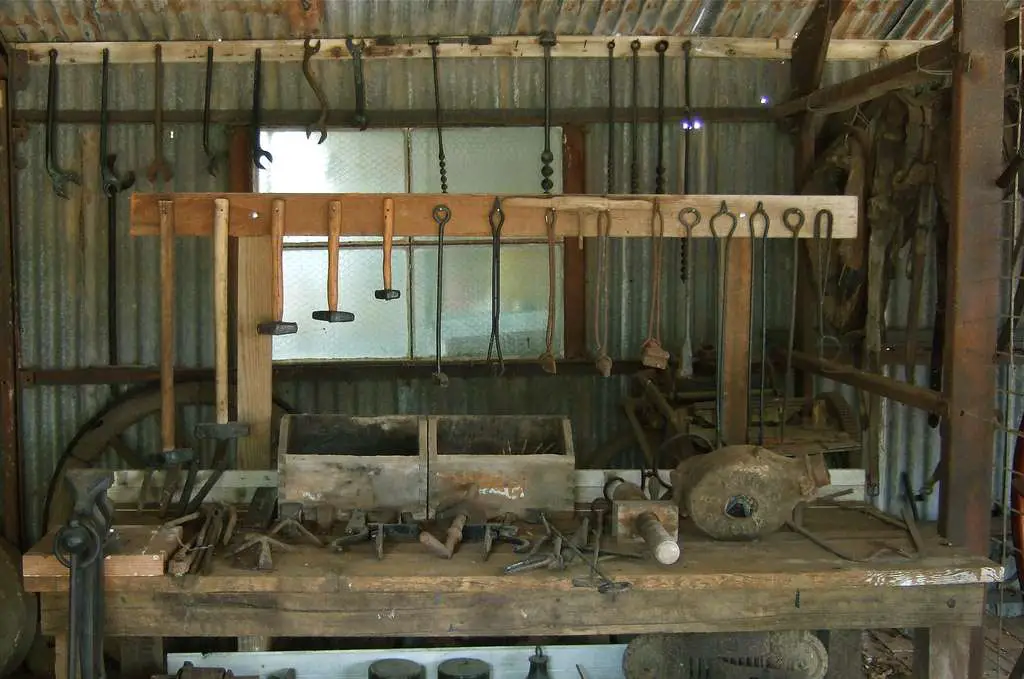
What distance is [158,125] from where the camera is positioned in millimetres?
5055

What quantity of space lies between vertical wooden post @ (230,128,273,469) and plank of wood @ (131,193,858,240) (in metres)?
0.09

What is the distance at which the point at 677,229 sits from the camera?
3.23 metres

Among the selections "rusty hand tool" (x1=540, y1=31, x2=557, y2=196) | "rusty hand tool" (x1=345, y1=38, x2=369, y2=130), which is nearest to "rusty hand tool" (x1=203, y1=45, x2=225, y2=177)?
"rusty hand tool" (x1=345, y1=38, x2=369, y2=130)

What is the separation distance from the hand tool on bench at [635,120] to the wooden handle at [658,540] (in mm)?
2771

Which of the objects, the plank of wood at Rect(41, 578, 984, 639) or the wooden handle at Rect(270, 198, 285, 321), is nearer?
the plank of wood at Rect(41, 578, 984, 639)

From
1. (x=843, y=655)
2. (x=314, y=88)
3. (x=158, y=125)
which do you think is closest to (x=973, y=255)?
(x=843, y=655)

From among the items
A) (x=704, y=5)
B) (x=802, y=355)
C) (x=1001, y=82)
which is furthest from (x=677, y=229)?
(x=704, y=5)

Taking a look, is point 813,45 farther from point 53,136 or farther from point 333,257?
point 53,136

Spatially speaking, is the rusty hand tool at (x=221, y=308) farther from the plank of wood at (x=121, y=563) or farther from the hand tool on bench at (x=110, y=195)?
the hand tool on bench at (x=110, y=195)

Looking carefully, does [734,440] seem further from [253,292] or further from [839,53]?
[839,53]

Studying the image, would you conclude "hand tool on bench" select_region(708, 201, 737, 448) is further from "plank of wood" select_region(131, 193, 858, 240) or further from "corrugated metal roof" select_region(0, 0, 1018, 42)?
"corrugated metal roof" select_region(0, 0, 1018, 42)

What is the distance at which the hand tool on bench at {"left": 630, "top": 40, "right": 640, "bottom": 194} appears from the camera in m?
5.15

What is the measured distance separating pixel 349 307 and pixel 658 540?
3168mm

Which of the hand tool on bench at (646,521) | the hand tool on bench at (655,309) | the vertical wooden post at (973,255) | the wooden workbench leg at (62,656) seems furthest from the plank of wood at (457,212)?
the wooden workbench leg at (62,656)
